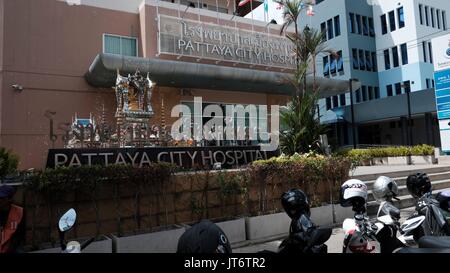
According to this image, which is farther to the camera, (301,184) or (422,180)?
(301,184)

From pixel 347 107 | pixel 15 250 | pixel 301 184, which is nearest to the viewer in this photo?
pixel 15 250

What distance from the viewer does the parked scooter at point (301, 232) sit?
8.84 ft

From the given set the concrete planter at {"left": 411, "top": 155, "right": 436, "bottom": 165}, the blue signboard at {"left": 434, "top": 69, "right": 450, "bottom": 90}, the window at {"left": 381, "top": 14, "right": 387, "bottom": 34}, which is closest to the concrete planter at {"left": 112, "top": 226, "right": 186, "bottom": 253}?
the blue signboard at {"left": 434, "top": 69, "right": 450, "bottom": 90}

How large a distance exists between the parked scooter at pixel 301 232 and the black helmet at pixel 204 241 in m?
0.90

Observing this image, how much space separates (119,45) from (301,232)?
14210mm

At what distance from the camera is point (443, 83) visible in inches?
571

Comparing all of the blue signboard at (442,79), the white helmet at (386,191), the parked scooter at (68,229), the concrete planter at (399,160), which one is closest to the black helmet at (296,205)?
the white helmet at (386,191)

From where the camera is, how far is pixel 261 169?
653 cm

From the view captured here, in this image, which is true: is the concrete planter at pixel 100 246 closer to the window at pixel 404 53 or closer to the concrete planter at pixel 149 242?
the concrete planter at pixel 149 242

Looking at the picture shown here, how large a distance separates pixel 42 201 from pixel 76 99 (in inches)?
401

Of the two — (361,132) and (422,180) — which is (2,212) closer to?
(422,180)

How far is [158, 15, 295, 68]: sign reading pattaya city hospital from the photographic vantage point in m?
15.5

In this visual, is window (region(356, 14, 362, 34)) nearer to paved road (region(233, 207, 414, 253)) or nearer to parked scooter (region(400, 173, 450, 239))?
paved road (region(233, 207, 414, 253))
